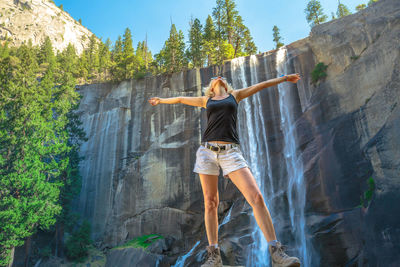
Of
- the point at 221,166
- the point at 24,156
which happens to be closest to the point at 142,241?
the point at 24,156

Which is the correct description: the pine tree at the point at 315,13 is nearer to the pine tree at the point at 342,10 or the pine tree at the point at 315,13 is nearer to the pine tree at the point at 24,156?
the pine tree at the point at 342,10

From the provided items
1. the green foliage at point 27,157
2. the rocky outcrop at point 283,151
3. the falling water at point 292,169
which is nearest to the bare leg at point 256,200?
the rocky outcrop at point 283,151

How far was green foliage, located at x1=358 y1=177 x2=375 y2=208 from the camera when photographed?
445 inches

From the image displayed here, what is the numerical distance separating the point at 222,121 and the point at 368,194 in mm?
10812

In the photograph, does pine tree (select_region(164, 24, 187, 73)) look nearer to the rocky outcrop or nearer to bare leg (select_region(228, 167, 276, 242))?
the rocky outcrop

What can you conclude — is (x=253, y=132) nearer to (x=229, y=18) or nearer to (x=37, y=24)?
(x=229, y=18)

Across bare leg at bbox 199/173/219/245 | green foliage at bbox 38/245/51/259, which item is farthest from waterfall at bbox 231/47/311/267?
green foliage at bbox 38/245/51/259

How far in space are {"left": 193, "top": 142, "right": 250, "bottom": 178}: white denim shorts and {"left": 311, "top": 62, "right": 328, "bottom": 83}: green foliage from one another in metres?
15.7

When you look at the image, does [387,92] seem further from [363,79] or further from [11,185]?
[11,185]

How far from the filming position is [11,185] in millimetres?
16250

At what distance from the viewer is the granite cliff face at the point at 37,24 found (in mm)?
72812

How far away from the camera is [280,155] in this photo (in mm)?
17031

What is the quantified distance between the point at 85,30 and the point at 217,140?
107 metres

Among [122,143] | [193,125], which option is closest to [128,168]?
[122,143]
